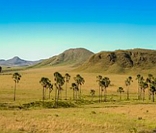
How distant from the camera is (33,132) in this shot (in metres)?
39.6

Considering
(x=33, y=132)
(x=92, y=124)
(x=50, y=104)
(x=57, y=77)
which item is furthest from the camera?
(x=57, y=77)

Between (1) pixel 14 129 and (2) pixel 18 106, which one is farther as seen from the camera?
(2) pixel 18 106

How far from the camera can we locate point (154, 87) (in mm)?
142125

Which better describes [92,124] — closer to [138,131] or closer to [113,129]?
[113,129]

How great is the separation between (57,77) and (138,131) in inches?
3327

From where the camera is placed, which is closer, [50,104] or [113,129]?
[113,129]

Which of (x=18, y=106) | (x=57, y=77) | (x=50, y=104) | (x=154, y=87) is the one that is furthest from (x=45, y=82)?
(x=154, y=87)

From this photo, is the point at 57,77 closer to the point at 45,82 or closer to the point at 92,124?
the point at 45,82

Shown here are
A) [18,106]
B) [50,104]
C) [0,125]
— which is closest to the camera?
[0,125]

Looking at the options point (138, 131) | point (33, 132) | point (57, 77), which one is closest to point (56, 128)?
point (33, 132)

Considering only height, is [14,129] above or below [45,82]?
below

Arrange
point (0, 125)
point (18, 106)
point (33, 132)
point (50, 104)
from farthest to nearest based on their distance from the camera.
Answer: point (50, 104) < point (18, 106) < point (0, 125) < point (33, 132)

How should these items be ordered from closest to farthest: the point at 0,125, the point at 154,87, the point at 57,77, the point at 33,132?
the point at 33,132, the point at 0,125, the point at 57,77, the point at 154,87

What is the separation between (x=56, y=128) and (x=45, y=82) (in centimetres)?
8527
